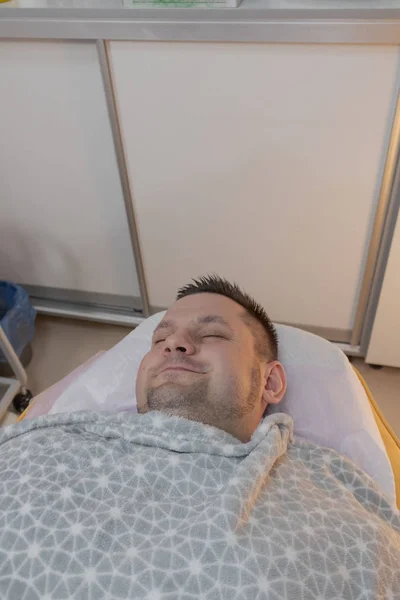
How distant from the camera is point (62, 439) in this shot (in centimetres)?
99

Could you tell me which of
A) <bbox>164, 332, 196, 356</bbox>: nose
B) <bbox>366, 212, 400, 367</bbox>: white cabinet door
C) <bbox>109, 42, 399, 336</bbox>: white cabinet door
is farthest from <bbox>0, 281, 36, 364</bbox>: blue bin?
<bbox>366, 212, 400, 367</bbox>: white cabinet door

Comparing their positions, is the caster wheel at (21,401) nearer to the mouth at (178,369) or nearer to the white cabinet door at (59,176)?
the white cabinet door at (59,176)

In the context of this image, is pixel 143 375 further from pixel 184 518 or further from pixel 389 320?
pixel 389 320

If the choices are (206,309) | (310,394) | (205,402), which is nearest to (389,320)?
(310,394)

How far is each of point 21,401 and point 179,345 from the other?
875mm

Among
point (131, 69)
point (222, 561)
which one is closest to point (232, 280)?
point (131, 69)

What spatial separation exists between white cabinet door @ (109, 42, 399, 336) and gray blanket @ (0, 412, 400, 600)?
70cm

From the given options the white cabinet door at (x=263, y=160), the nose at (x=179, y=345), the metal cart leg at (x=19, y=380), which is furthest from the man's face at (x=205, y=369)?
the metal cart leg at (x=19, y=380)

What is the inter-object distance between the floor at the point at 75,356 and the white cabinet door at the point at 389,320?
7 centimetres

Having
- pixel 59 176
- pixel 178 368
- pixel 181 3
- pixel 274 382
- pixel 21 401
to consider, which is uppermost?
pixel 181 3

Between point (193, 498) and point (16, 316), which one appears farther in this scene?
point (16, 316)

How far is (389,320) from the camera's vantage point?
5.28ft

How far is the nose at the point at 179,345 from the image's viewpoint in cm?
106

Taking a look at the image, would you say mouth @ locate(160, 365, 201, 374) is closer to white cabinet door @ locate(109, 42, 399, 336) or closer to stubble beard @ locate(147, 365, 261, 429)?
stubble beard @ locate(147, 365, 261, 429)
